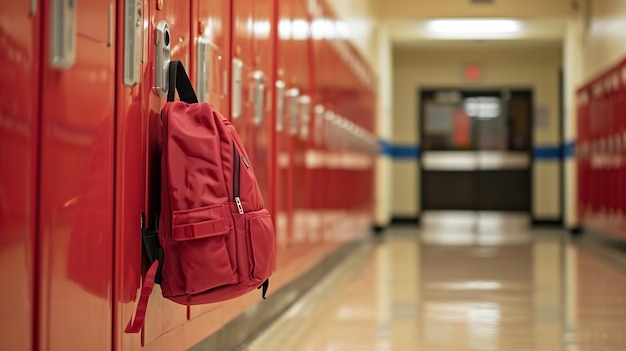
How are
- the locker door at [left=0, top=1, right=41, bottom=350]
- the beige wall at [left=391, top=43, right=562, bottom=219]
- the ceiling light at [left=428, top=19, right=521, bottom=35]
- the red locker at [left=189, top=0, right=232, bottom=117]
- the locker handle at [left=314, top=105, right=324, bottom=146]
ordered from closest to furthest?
1. the locker door at [left=0, top=1, right=41, bottom=350]
2. the red locker at [left=189, top=0, right=232, bottom=117]
3. the locker handle at [left=314, top=105, right=324, bottom=146]
4. the ceiling light at [left=428, top=19, right=521, bottom=35]
5. the beige wall at [left=391, top=43, right=562, bottom=219]

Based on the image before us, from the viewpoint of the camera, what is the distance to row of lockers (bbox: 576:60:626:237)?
869cm

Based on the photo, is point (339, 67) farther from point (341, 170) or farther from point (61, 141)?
point (61, 141)

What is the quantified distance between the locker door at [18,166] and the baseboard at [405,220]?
1346 cm

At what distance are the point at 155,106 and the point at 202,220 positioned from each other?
0.39 metres

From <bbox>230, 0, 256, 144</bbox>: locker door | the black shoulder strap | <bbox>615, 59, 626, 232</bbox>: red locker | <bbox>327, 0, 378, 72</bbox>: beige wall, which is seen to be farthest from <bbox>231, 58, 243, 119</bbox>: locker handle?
<bbox>615, 59, 626, 232</bbox>: red locker

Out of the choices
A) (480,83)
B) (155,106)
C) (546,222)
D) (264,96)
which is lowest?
(546,222)

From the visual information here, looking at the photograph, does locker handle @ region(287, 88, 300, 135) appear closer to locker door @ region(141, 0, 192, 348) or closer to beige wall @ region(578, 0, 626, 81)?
locker door @ region(141, 0, 192, 348)

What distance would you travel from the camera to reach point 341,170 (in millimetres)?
7816

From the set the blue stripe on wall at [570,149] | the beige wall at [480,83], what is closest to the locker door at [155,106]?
the blue stripe on wall at [570,149]

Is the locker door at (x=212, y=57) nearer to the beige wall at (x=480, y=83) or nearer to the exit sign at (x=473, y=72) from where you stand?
the beige wall at (x=480, y=83)

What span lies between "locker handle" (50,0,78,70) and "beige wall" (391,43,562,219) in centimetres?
1302

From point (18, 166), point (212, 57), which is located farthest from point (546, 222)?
point (18, 166)

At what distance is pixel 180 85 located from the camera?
253 centimetres

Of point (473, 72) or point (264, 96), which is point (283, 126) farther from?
point (473, 72)
